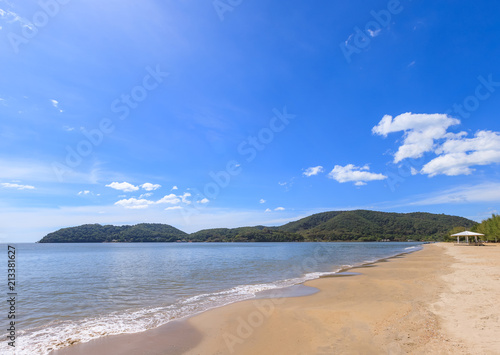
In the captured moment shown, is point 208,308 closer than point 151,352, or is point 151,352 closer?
point 151,352

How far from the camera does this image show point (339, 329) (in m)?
8.05

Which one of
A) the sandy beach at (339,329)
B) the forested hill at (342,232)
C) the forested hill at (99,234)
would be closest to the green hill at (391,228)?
the forested hill at (342,232)

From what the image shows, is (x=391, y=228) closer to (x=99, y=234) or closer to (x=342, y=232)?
(x=342, y=232)

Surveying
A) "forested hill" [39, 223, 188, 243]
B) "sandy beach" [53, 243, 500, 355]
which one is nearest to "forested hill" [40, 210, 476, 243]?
"forested hill" [39, 223, 188, 243]

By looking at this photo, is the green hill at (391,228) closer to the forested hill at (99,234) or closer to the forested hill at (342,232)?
the forested hill at (342,232)

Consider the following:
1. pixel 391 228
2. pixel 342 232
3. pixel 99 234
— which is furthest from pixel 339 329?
pixel 99 234

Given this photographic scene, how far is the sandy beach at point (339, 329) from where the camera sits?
6.53m

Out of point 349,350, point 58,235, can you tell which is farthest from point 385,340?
point 58,235

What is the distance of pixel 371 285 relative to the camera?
16.0 metres

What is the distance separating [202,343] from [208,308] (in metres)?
4.25

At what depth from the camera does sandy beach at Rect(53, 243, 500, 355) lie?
257 inches

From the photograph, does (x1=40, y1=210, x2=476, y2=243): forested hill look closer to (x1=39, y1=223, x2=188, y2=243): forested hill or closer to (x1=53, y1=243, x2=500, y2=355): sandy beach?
(x1=39, y1=223, x2=188, y2=243): forested hill

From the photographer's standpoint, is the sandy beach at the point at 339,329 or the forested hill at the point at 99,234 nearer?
the sandy beach at the point at 339,329

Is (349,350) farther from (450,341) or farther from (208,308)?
(208,308)
